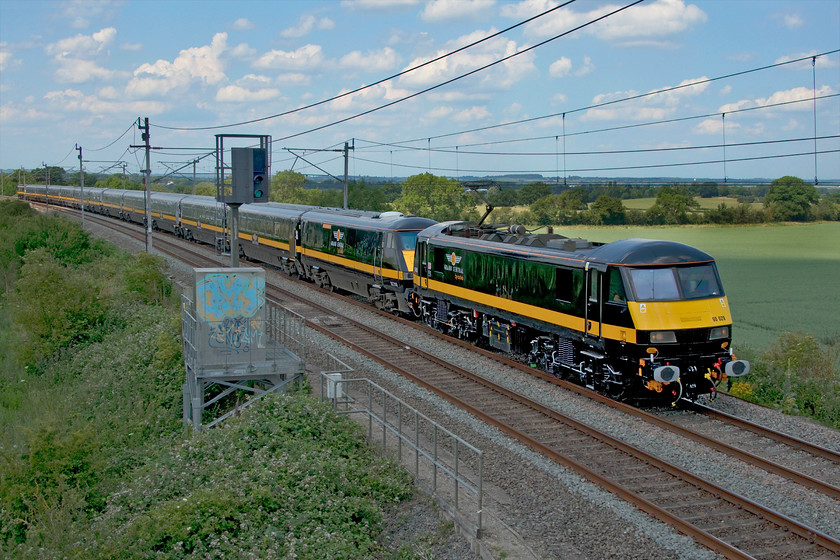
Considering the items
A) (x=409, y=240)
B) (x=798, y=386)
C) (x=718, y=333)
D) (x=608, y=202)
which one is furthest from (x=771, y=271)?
(x=718, y=333)

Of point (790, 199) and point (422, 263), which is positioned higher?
point (790, 199)

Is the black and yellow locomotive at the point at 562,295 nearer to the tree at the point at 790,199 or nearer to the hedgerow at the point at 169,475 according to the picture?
the hedgerow at the point at 169,475

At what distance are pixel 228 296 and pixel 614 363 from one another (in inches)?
294

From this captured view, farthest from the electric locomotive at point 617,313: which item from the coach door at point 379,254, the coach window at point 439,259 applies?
the coach door at point 379,254

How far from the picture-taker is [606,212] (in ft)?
180

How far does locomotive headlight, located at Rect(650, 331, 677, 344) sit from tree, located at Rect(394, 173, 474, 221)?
177ft

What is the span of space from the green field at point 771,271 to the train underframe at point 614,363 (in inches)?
394

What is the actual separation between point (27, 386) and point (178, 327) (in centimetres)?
709

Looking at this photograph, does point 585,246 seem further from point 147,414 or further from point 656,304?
point 147,414

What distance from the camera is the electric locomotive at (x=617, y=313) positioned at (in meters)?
14.5

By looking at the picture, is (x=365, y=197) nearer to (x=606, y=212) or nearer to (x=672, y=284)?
(x=606, y=212)

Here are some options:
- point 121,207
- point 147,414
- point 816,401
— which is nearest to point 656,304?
point 816,401

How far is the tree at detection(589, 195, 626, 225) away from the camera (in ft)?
180

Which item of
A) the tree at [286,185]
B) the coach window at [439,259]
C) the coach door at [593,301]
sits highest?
the tree at [286,185]
